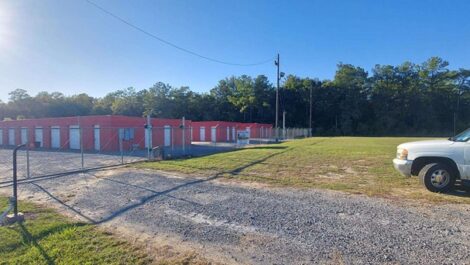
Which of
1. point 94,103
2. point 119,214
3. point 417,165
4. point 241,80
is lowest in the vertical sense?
point 119,214

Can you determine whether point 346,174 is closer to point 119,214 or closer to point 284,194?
point 284,194

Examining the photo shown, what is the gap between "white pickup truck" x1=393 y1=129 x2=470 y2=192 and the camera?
21.8ft

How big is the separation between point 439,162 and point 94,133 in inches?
959

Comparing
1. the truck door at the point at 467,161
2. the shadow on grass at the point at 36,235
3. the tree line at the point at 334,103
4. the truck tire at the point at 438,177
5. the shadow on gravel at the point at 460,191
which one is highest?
the tree line at the point at 334,103

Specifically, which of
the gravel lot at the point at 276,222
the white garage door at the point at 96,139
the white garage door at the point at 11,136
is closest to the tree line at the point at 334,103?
the white garage door at the point at 11,136

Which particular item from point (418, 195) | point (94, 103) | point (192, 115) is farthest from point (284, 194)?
point (94, 103)

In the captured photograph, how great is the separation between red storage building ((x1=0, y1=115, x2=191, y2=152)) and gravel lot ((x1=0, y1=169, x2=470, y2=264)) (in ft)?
46.0

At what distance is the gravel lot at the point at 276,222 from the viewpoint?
371cm

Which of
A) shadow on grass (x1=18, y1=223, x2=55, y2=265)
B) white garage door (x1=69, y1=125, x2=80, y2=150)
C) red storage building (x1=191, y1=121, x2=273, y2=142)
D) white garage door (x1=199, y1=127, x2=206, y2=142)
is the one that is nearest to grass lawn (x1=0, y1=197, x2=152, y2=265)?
shadow on grass (x1=18, y1=223, x2=55, y2=265)

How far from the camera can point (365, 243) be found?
13.0 feet

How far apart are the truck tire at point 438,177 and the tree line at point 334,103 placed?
58.3 metres

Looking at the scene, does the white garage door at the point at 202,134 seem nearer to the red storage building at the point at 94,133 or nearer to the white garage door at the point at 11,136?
the red storage building at the point at 94,133

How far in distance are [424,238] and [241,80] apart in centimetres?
7379

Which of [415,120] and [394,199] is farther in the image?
[415,120]
